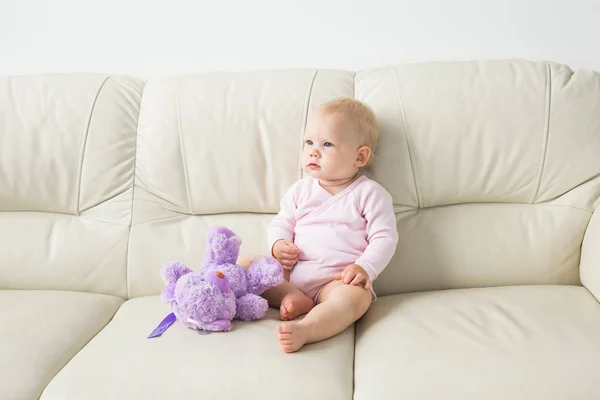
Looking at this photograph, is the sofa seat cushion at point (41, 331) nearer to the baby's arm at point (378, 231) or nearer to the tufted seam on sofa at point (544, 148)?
the baby's arm at point (378, 231)

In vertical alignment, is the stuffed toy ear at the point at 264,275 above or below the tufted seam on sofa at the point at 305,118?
below

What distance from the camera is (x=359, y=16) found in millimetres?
2150

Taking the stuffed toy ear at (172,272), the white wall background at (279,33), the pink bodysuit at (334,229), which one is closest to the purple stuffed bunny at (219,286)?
the stuffed toy ear at (172,272)

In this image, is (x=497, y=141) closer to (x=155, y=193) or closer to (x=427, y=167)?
(x=427, y=167)

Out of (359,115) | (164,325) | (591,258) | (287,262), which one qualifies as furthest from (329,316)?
(591,258)

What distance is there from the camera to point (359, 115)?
182 cm

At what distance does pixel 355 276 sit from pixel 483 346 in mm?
370

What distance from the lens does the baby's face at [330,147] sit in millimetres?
1798

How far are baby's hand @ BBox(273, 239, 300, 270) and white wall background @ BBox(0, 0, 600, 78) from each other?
71 centimetres

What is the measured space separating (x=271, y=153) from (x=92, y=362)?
2.54ft

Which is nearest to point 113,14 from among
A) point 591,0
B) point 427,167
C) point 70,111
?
point 70,111

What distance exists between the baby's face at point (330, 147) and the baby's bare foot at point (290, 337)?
0.50m

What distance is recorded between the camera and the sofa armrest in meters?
1.68

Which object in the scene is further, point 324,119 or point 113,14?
point 113,14
